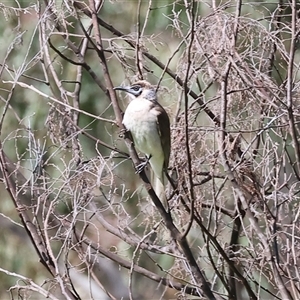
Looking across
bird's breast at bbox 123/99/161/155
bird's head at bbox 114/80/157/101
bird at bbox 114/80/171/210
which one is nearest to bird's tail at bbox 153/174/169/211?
bird at bbox 114/80/171/210

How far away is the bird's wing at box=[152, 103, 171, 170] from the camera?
11.0ft

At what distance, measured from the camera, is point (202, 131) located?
118 inches

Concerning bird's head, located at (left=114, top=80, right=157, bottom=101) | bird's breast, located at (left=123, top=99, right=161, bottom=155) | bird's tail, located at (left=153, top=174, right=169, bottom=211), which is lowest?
bird's tail, located at (left=153, top=174, right=169, bottom=211)

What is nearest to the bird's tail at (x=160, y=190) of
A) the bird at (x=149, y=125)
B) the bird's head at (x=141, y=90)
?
the bird at (x=149, y=125)

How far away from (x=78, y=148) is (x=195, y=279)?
0.79 m

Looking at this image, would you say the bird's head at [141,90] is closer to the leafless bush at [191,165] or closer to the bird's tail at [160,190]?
the leafless bush at [191,165]

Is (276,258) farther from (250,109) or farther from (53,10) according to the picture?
(53,10)

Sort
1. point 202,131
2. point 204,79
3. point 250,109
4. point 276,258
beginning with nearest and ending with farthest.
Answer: point 276,258
point 202,131
point 250,109
point 204,79

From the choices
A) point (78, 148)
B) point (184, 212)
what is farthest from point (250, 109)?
point (78, 148)

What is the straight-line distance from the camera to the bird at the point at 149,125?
344cm

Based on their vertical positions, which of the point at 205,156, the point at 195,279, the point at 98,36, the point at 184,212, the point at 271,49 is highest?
the point at 271,49

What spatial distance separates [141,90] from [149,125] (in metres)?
0.17

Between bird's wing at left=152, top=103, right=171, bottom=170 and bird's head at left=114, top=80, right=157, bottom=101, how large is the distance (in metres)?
0.07

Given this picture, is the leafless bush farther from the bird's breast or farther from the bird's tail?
the bird's breast
